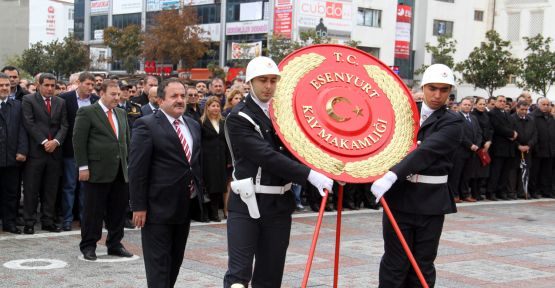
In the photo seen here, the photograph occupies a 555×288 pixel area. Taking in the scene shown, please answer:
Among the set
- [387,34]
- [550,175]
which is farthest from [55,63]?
[550,175]

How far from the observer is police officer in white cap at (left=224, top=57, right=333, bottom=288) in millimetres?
5694

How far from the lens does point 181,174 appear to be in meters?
6.73

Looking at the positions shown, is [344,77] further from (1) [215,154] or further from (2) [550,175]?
(2) [550,175]

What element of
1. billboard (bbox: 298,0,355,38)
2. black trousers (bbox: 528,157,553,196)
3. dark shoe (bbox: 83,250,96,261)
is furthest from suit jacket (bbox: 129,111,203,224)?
billboard (bbox: 298,0,355,38)

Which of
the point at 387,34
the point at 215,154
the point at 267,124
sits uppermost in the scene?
the point at 387,34

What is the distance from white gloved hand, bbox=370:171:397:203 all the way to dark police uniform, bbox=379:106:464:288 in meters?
0.43

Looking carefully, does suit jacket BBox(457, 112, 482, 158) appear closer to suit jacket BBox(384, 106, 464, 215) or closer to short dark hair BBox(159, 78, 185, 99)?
suit jacket BBox(384, 106, 464, 215)

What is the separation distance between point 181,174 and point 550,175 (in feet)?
45.7

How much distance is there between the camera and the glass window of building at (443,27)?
72125 mm

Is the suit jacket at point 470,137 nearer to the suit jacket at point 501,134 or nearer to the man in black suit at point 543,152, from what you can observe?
the suit jacket at point 501,134

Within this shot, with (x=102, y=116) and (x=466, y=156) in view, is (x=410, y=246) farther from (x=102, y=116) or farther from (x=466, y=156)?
(x=466, y=156)

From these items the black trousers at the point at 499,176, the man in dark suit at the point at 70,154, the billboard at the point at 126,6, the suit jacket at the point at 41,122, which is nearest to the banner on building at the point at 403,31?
the billboard at the point at 126,6

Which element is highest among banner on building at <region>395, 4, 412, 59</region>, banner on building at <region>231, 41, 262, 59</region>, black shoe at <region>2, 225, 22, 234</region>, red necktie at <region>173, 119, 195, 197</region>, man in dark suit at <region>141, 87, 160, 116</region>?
banner on building at <region>395, 4, 412, 59</region>

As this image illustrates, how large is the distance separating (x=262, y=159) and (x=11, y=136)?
20.9ft
